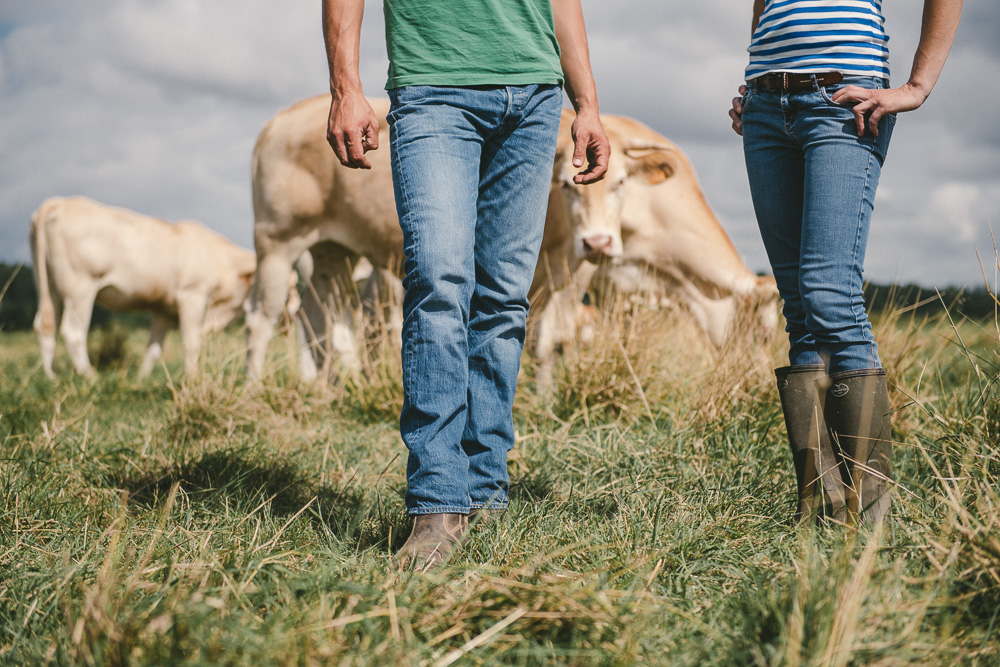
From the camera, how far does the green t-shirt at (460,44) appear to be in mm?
2045

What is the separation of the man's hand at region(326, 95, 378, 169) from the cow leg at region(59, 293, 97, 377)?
28.1ft

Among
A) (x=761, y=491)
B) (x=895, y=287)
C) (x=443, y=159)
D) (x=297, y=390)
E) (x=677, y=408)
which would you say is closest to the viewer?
(x=443, y=159)

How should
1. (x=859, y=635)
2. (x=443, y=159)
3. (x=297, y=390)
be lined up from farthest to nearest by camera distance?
1. (x=297, y=390)
2. (x=443, y=159)
3. (x=859, y=635)

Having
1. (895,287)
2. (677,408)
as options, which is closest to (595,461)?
(677,408)

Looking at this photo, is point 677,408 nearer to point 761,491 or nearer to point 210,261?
point 761,491

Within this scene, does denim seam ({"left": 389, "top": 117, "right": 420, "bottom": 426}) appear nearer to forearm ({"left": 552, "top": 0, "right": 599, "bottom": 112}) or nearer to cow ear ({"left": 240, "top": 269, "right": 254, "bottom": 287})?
forearm ({"left": 552, "top": 0, "right": 599, "bottom": 112})

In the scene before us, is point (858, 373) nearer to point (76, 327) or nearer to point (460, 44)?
point (460, 44)

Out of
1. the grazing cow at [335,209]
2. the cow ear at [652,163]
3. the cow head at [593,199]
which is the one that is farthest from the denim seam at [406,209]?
the cow ear at [652,163]

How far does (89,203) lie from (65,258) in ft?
3.26

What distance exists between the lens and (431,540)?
1.83 metres

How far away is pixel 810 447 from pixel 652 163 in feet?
13.5

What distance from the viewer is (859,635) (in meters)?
1.25

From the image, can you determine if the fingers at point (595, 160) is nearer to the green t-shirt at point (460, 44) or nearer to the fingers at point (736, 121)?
the green t-shirt at point (460, 44)

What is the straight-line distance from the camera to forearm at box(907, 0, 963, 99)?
193 centimetres
